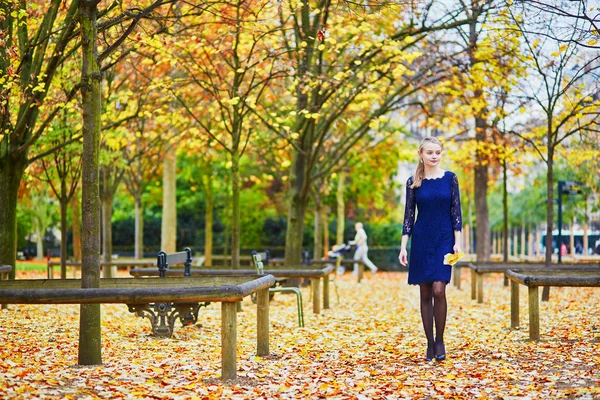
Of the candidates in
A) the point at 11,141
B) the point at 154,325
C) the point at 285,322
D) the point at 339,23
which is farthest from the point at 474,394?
the point at 339,23

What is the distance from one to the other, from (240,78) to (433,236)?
8561mm

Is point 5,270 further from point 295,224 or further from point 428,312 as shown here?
point 295,224

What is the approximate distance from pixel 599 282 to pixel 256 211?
28.9 metres

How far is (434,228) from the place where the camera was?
8641 mm

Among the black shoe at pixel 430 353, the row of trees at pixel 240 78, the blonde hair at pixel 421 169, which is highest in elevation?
the row of trees at pixel 240 78

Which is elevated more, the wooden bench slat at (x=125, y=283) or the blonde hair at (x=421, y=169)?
the blonde hair at (x=421, y=169)

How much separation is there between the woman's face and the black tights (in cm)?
117

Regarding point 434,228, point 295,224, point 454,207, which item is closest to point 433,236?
point 434,228

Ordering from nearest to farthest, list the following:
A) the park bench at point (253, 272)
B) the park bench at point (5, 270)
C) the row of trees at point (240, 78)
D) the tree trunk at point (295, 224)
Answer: the row of trees at point (240, 78) < the park bench at point (5, 270) < the park bench at point (253, 272) < the tree trunk at point (295, 224)

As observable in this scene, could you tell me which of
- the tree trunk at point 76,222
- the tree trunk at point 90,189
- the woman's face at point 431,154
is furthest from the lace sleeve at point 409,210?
the tree trunk at point 76,222

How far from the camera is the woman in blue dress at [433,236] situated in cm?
860

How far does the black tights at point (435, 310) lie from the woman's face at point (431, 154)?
3.85 feet

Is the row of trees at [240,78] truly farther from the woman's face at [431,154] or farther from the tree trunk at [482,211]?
the woman's face at [431,154]

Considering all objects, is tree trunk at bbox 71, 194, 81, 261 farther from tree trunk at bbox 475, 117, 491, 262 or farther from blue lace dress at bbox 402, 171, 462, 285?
blue lace dress at bbox 402, 171, 462, 285
